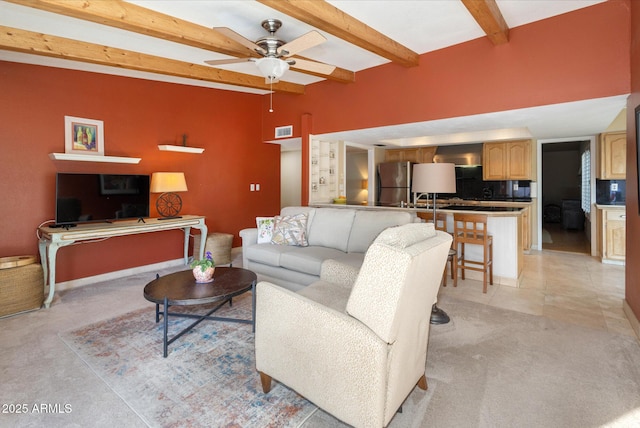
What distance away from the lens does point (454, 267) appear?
3904 millimetres

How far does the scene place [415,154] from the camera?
22.7 feet

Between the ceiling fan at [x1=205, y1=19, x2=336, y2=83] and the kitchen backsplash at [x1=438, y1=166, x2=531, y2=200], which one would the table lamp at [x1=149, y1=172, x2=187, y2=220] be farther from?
the kitchen backsplash at [x1=438, y1=166, x2=531, y2=200]

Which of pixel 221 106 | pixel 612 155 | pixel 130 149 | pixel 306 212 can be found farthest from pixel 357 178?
pixel 130 149

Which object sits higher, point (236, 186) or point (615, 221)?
point (236, 186)

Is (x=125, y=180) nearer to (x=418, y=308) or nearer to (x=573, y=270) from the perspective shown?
(x=418, y=308)

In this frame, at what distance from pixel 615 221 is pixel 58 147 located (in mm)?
7493

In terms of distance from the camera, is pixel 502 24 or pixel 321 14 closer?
pixel 321 14

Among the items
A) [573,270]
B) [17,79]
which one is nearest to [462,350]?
[573,270]

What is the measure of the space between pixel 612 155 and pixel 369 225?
4.27 m

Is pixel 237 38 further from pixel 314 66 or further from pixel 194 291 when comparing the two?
pixel 194 291

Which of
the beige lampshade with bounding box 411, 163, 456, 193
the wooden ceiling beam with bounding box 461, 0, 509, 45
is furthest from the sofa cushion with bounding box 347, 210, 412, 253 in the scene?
the wooden ceiling beam with bounding box 461, 0, 509, 45

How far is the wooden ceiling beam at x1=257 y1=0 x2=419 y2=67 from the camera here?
2484mm

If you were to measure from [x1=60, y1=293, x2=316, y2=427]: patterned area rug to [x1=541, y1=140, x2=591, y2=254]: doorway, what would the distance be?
303 inches

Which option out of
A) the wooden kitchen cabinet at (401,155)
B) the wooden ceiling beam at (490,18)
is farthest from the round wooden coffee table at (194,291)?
the wooden kitchen cabinet at (401,155)
